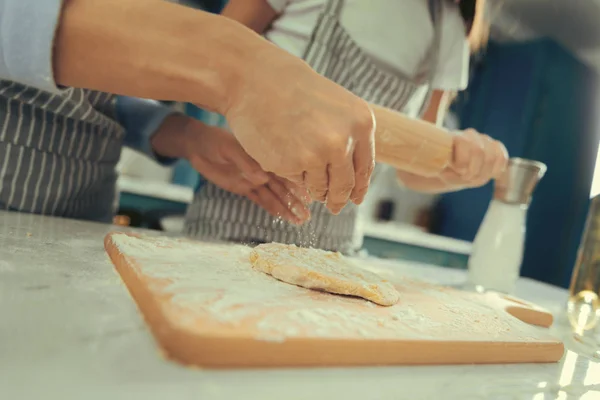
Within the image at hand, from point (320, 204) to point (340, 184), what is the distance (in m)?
0.45

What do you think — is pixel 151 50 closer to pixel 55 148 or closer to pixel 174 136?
pixel 55 148

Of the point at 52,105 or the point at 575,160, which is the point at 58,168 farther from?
the point at 575,160

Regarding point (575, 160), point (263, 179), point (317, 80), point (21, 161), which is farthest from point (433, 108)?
point (575, 160)

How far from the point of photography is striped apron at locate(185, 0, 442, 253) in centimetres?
95

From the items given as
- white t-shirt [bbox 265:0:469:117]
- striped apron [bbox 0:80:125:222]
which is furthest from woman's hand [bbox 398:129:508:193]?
striped apron [bbox 0:80:125:222]

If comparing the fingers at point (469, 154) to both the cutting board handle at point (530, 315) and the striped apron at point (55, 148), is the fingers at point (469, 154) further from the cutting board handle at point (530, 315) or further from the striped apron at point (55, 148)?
the striped apron at point (55, 148)

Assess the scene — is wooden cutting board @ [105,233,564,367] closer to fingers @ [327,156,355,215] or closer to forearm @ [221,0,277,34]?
fingers @ [327,156,355,215]

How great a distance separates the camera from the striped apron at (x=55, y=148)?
0.72 m

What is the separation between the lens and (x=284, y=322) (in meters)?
0.38

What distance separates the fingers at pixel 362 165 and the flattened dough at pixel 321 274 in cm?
10

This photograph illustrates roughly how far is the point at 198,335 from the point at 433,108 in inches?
42.2

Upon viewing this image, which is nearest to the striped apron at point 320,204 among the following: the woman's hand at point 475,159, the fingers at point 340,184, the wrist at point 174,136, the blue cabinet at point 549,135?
the wrist at point 174,136

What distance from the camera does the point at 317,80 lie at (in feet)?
1.63

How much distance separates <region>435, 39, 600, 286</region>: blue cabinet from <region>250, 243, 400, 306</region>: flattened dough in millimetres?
2791
